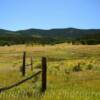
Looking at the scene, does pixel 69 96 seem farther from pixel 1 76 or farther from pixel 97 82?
pixel 1 76

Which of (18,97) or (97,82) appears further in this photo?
(97,82)

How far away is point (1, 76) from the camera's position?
21.6 m

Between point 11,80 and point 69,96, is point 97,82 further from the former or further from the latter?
point 69,96

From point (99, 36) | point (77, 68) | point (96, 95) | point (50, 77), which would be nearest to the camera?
point (96, 95)

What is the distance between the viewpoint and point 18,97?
12727 mm

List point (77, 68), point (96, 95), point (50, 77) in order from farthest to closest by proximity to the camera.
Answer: point (77, 68) < point (50, 77) < point (96, 95)

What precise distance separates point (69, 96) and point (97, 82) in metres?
5.90

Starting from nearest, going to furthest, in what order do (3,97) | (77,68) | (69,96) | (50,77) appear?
1. (3,97)
2. (69,96)
3. (50,77)
4. (77,68)

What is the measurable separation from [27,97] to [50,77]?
8.52m

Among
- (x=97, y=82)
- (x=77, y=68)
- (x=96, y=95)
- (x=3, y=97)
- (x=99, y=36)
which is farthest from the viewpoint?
(x=99, y=36)

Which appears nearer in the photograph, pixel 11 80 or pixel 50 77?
pixel 11 80

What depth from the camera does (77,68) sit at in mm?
28953

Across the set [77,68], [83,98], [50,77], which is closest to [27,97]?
[83,98]

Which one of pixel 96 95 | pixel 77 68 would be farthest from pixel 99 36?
pixel 96 95
